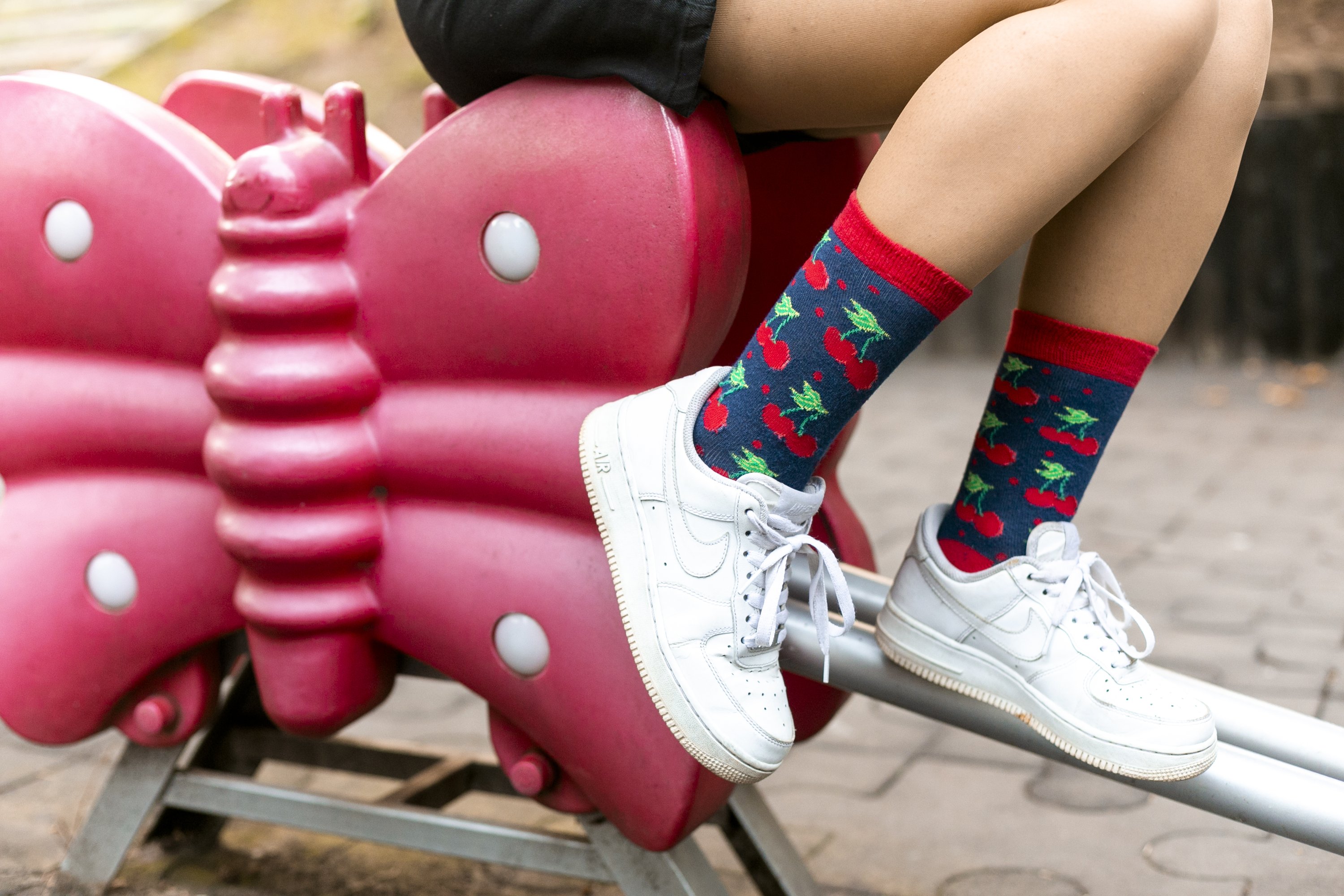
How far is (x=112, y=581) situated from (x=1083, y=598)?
0.82 meters

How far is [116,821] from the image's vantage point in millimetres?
1209

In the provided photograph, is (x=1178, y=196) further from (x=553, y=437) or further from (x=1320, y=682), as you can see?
(x=1320, y=682)

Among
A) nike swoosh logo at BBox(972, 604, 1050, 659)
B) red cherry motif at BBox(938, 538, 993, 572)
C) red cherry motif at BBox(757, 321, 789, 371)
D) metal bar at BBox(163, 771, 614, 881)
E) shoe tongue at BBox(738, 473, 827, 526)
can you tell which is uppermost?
red cherry motif at BBox(757, 321, 789, 371)

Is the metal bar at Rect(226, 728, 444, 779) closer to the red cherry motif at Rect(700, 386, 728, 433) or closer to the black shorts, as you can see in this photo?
the red cherry motif at Rect(700, 386, 728, 433)

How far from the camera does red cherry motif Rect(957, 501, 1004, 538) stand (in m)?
0.93

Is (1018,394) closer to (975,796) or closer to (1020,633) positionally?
(1020,633)

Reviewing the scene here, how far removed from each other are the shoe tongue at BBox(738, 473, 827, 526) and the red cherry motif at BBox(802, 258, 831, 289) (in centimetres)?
13

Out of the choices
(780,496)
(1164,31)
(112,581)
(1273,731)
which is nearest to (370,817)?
(112,581)

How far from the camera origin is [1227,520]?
2.39 metres

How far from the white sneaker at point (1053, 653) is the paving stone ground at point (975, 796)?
380 mm

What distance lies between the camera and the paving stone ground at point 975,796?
122 cm

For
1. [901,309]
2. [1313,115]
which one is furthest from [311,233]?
[1313,115]

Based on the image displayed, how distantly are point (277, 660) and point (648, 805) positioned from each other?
339mm

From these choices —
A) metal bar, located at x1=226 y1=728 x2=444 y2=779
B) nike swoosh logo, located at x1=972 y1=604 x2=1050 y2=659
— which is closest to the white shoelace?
nike swoosh logo, located at x1=972 y1=604 x2=1050 y2=659
